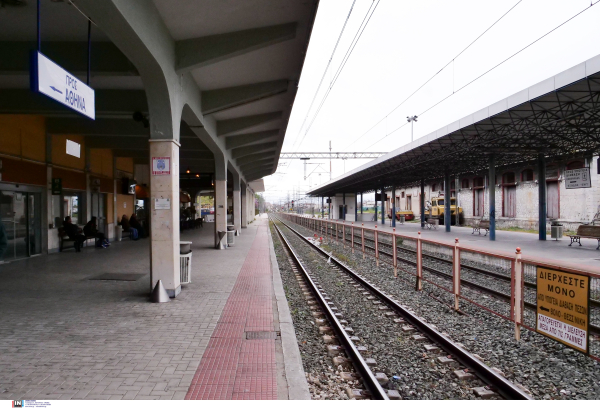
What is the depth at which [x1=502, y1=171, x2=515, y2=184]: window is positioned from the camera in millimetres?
29438

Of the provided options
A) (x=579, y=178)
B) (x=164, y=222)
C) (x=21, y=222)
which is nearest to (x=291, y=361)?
(x=164, y=222)

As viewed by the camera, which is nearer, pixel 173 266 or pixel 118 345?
pixel 118 345

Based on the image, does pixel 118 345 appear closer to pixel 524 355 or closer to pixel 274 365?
pixel 274 365

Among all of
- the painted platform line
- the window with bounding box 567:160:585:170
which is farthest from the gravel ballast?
the window with bounding box 567:160:585:170

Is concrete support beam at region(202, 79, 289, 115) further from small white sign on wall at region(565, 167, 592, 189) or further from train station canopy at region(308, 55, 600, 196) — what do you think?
small white sign on wall at region(565, 167, 592, 189)

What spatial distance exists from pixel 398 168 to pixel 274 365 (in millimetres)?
22752

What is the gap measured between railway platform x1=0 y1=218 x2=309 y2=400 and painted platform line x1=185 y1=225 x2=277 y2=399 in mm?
11

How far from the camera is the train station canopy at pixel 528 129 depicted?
10759 millimetres

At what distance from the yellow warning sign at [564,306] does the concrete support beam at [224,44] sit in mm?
5633

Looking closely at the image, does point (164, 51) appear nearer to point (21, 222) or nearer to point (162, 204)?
point (162, 204)
